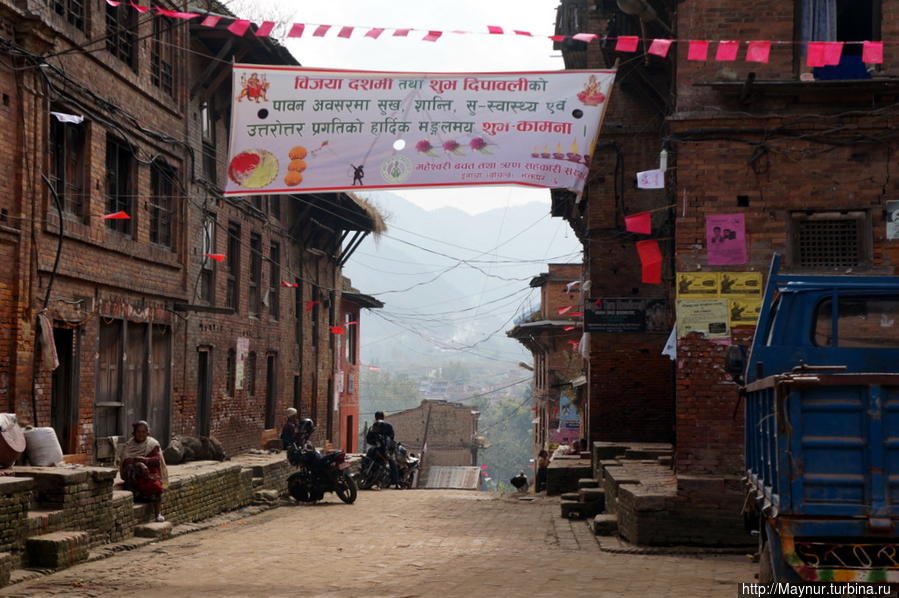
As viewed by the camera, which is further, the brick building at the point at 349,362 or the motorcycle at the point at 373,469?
the brick building at the point at 349,362

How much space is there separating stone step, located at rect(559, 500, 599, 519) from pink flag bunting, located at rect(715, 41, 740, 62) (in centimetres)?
774

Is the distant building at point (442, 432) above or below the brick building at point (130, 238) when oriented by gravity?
below

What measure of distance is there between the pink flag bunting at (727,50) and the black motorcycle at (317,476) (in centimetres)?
1143

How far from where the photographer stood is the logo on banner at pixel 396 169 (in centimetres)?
1433

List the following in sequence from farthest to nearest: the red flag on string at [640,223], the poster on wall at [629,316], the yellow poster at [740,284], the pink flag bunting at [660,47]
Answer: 1. the poster on wall at [629,316]
2. the red flag on string at [640,223]
3. the yellow poster at [740,284]
4. the pink flag bunting at [660,47]

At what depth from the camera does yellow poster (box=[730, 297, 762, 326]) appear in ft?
44.1

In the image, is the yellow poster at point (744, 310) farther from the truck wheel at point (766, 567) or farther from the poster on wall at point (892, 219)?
the truck wheel at point (766, 567)

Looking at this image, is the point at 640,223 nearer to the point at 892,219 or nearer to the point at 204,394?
the point at 892,219

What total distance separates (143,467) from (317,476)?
6.73m

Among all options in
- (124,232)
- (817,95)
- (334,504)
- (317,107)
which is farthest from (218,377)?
(817,95)

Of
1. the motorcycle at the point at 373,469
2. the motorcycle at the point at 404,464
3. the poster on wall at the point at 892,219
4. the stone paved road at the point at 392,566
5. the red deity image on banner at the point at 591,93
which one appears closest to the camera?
the stone paved road at the point at 392,566

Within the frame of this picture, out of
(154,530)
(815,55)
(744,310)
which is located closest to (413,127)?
(744,310)

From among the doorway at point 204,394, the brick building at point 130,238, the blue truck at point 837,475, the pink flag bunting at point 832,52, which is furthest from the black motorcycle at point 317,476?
the blue truck at point 837,475

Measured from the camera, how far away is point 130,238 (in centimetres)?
1927
